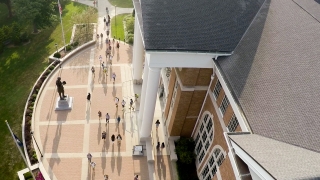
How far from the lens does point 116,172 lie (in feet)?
76.5

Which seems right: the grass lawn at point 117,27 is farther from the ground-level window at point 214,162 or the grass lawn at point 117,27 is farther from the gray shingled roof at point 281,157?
the gray shingled roof at point 281,157

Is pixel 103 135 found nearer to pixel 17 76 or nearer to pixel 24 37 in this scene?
pixel 17 76

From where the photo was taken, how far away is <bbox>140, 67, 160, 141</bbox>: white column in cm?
1914

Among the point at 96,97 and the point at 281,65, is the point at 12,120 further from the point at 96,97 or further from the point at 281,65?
the point at 281,65

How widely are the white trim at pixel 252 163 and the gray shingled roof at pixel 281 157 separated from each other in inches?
5.4

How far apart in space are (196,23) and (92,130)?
49.5ft

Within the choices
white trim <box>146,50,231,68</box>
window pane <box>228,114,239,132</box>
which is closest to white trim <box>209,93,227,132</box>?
window pane <box>228,114,239,132</box>

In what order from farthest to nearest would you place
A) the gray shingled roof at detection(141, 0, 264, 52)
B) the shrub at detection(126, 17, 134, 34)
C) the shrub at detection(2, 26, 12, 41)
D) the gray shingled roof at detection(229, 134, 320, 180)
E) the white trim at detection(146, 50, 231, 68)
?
1. the shrub at detection(126, 17, 134, 34)
2. the shrub at detection(2, 26, 12, 41)
3. the white trim at detection(146, 50, 231, 68)
4. the gray shingled roof at detection(141, 0, 264, 52)
5. the gray shingled roof at detection(229, 134, 320, 180)

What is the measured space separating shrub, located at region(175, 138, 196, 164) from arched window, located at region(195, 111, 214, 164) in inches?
20.3

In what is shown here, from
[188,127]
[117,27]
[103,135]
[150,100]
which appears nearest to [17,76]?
[103,135]

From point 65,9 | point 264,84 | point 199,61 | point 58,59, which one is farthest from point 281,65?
point 65,9

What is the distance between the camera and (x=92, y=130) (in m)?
26.7

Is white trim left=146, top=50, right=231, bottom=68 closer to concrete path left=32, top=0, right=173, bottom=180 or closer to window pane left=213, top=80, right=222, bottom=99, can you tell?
window pane left=213, top=80, right=222, bottom=99

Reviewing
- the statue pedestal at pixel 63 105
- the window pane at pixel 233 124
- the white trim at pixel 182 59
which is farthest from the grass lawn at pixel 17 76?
the window pane at pixel 233 124
